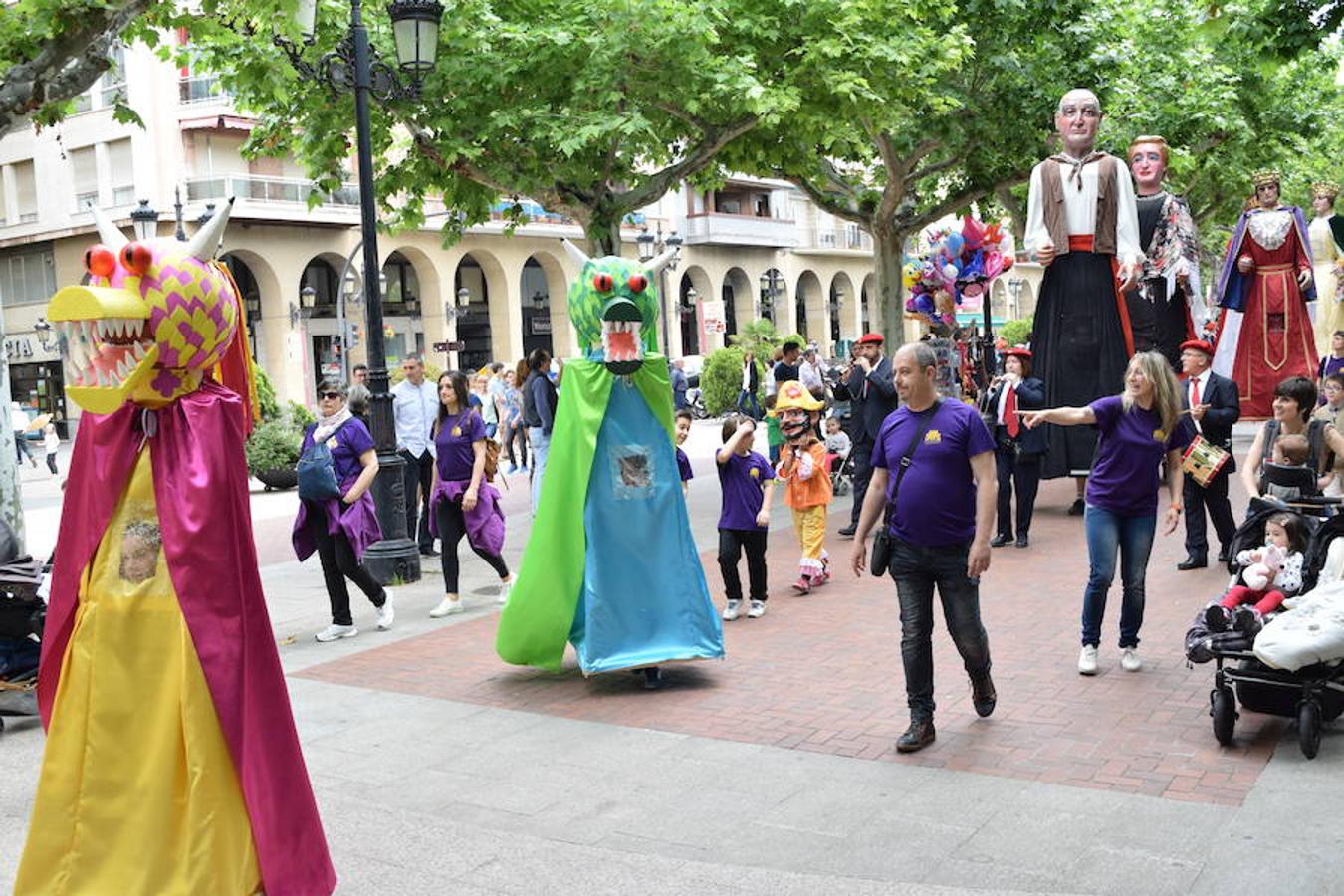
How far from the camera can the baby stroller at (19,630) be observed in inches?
284

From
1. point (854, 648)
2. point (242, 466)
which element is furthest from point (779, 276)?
point (242, 466)

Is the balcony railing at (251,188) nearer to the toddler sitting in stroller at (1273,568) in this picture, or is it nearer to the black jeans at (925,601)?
the black jeans at (925,601)

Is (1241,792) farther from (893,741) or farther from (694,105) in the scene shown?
(694,105)

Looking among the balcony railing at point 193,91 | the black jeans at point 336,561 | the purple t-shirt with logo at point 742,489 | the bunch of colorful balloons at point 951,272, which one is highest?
the balcony railing at point 193,91

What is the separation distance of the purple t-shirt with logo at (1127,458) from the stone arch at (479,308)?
3827 cm

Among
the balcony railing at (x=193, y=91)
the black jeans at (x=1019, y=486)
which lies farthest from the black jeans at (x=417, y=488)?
the balcony railing at (x=193, y=91)

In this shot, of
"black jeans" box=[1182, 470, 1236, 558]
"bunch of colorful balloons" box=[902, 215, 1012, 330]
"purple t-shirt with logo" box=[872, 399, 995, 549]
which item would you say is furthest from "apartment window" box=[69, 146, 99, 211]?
"purple t-shirt with logo" box=[872, 399, 995, 549]

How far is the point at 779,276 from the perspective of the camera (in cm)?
A: 5734

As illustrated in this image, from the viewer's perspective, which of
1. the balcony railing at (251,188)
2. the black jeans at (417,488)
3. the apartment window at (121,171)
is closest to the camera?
the black jeans at (417,488)

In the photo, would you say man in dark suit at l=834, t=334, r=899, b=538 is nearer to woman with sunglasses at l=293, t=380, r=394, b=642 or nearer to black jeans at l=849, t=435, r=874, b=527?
black jeans at l=849, t=435, r=874, b=527

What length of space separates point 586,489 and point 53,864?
3833 mm

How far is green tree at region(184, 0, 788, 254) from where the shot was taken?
13.7m

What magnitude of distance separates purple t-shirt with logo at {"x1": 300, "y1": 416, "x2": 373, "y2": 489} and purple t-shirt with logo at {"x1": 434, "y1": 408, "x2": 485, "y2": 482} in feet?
2.69

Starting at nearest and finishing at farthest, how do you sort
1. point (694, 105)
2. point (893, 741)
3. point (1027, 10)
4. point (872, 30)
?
1. point (893, 741)
2. point (694, 105)
3. point (872, 30)
4. point (1027, 10)
